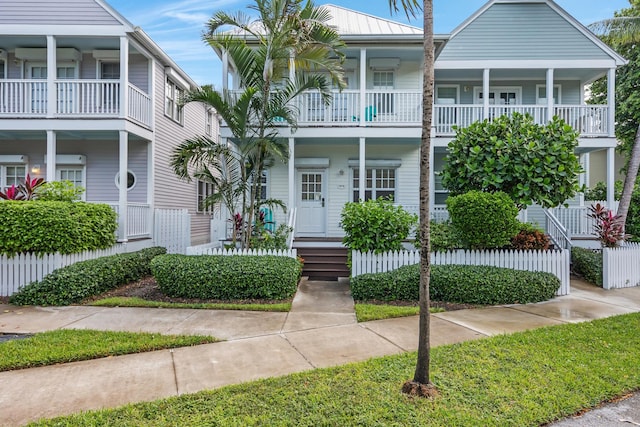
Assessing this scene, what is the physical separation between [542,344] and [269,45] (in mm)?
7817

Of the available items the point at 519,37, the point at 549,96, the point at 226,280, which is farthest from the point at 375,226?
the point at 519,37

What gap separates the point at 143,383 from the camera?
11.8 feet

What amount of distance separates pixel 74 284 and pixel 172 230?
4812mm

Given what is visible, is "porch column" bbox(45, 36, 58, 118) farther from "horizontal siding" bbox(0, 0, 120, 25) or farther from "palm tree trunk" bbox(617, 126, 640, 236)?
"palm tree trunk" bbox(617, 126, 640, 236)

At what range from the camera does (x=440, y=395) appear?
3295 millimetres

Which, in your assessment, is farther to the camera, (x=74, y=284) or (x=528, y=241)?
(x=528, y=241)

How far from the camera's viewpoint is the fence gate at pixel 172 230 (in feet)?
37.3

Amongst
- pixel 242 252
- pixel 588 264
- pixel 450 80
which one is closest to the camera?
pixel 242 252

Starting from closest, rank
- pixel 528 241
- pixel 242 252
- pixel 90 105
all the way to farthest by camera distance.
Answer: pixel 242 252 < pixel 528 241 < pixel 90 105

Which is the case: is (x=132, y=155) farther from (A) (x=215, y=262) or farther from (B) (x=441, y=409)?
(B) (x=441, y=409)

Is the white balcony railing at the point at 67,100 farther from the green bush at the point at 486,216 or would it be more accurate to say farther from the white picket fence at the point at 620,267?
the white picket fence at the point at 620,267

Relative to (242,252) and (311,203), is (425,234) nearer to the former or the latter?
(242,252)

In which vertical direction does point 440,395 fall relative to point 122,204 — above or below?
below

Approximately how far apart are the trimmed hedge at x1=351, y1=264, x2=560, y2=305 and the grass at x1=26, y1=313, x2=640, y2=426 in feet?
7.63
